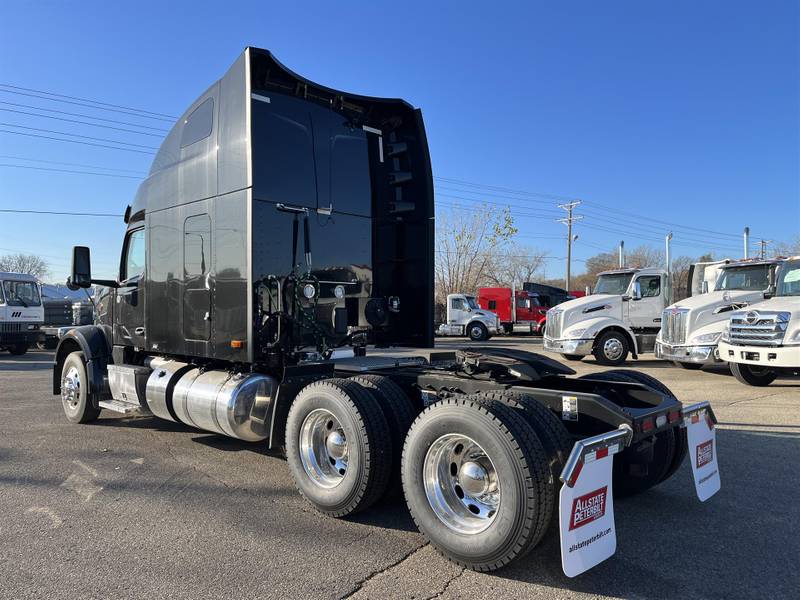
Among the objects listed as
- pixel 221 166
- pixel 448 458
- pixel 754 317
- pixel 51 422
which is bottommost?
pixel 51 422

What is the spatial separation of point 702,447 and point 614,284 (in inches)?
512

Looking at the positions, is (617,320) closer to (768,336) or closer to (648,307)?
(648,307)

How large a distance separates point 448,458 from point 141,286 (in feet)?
16.4

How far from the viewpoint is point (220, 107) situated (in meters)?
5.53

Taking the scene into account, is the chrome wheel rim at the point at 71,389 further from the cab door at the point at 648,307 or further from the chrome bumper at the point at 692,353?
the cab door at the point at 648,307

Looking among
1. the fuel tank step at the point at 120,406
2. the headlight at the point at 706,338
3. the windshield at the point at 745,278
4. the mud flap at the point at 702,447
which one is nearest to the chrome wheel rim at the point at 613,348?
the windshield at the point at 745,278

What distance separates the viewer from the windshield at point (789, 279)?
11.1m

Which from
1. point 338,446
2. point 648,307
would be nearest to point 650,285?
point 648,307

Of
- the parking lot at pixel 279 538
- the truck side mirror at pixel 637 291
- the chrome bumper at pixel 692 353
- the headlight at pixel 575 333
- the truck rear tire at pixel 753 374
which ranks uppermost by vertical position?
the truck side mirror at pixel 637 291

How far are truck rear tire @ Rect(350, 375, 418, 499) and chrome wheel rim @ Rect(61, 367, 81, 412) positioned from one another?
5.14m

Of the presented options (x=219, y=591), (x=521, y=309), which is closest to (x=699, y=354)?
(x=219, y=591)

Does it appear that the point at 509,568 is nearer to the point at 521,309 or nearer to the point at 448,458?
the point at 448,458

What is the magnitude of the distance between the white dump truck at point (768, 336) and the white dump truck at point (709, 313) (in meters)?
0.82

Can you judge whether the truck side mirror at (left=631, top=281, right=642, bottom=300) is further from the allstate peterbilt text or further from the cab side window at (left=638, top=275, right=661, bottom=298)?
the allstate peterbilt text
